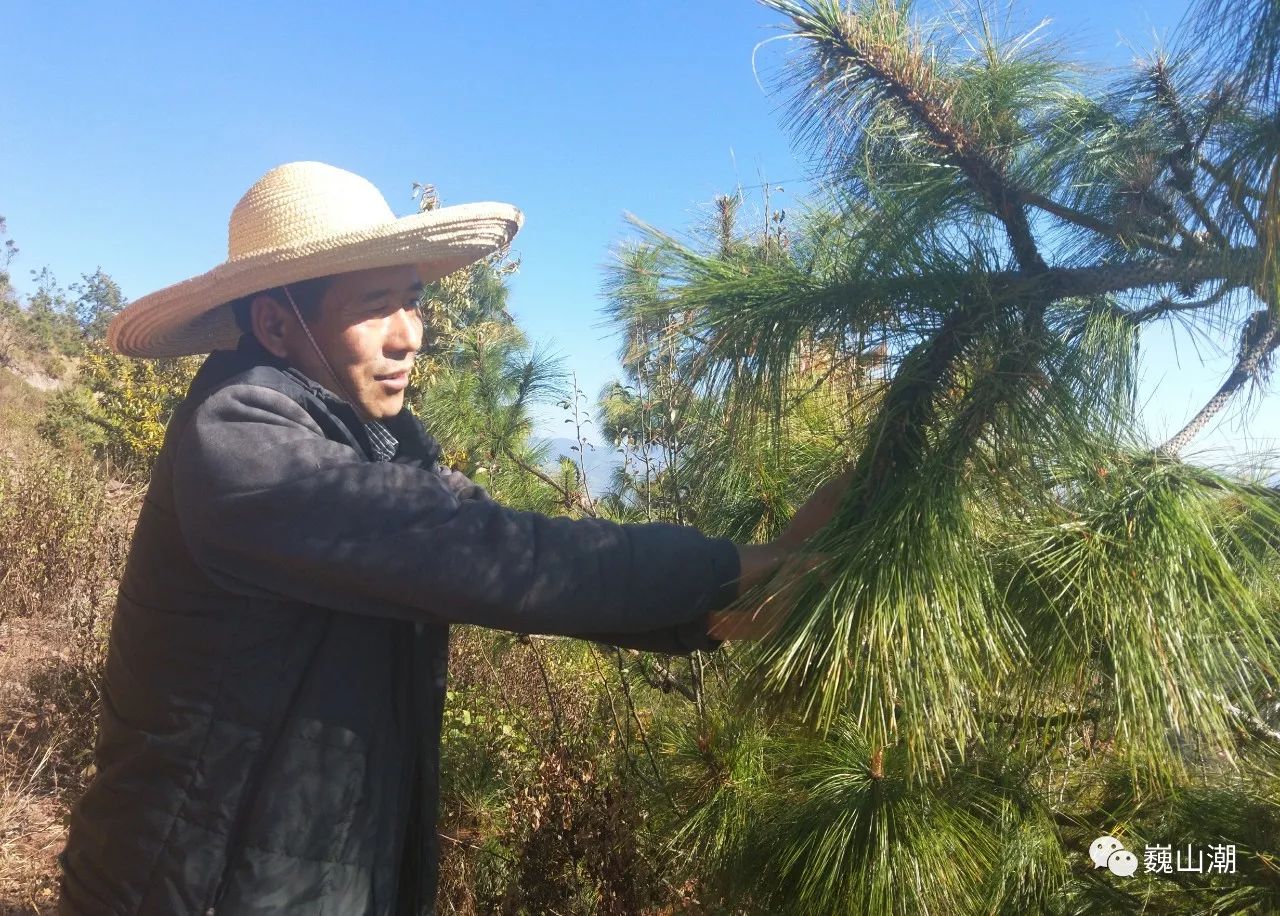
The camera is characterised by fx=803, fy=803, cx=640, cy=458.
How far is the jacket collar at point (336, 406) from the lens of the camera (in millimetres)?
1062

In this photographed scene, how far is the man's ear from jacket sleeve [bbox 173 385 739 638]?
0.84 ft

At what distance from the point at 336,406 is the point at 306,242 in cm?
23

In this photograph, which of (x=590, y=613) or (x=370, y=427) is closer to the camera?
(x=590, y=613)

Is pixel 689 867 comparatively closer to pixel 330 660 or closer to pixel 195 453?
pixel 330 660

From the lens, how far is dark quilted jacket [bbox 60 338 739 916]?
2.90ft

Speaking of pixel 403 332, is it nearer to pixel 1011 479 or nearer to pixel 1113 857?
pixel 1011 479

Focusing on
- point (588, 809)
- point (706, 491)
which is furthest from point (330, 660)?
point (588, 809)

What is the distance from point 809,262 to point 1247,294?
48cm

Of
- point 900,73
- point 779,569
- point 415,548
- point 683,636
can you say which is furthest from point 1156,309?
point 415,548

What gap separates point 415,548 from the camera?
88cm

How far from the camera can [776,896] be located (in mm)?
1212

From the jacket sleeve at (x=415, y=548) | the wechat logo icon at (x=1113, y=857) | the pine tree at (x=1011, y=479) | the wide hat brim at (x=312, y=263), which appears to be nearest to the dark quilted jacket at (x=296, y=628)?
the jacket sleeve at (x=415, y=548)

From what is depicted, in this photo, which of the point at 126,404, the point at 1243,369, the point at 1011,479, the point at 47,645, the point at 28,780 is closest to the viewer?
the point at 1011,479

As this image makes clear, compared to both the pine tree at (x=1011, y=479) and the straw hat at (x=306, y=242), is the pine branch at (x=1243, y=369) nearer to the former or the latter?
the pine tree at (x=1011, y=479)
